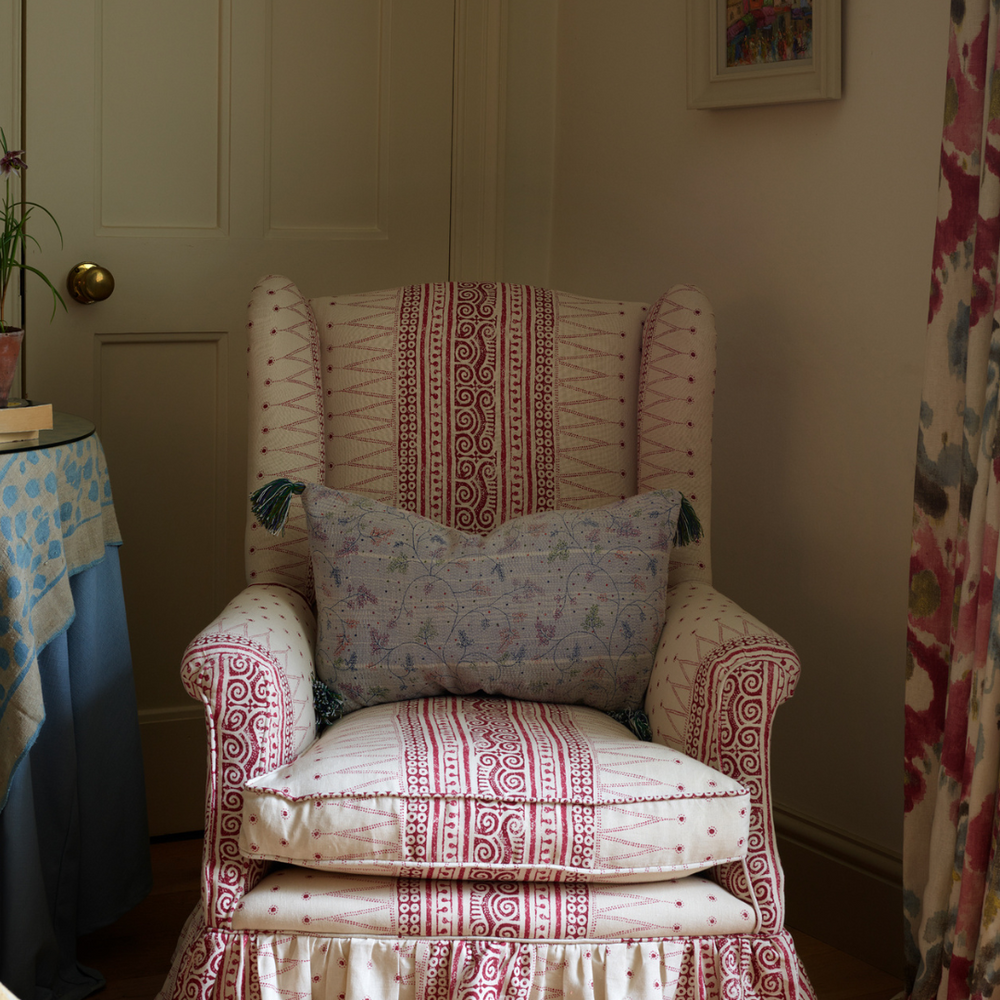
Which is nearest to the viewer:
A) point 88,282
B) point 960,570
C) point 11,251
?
point 960,570

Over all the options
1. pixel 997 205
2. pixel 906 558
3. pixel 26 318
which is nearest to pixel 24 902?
pixel 26 318

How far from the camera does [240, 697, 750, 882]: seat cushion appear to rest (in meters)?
1.17

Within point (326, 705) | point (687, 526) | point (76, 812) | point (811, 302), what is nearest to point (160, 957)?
point (76, 812)

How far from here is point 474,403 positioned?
171 centimetres

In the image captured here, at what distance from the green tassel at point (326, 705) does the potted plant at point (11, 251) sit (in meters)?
0.58

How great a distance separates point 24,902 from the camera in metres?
1.46

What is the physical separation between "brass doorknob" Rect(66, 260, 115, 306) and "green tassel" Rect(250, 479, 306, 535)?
2.10ft

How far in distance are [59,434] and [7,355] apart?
12 centimetres

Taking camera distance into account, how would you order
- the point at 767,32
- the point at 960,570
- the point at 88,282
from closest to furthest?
the point at 960,570 → the point at 767,32 → the point at 88,282

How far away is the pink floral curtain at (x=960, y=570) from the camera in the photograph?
1.32m

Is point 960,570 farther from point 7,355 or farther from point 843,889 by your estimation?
point 7,355

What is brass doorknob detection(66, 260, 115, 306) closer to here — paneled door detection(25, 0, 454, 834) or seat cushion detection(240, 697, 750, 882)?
paneled door detection(25, 0, 454, 834)

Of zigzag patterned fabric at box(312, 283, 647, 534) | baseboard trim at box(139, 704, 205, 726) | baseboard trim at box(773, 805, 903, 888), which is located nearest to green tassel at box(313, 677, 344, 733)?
zigzag patterned fabric at box(312, 283, 647, 534)

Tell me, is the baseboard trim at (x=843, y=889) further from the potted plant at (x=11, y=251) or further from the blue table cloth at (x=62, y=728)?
the potted plant at (x=11, y=251)
